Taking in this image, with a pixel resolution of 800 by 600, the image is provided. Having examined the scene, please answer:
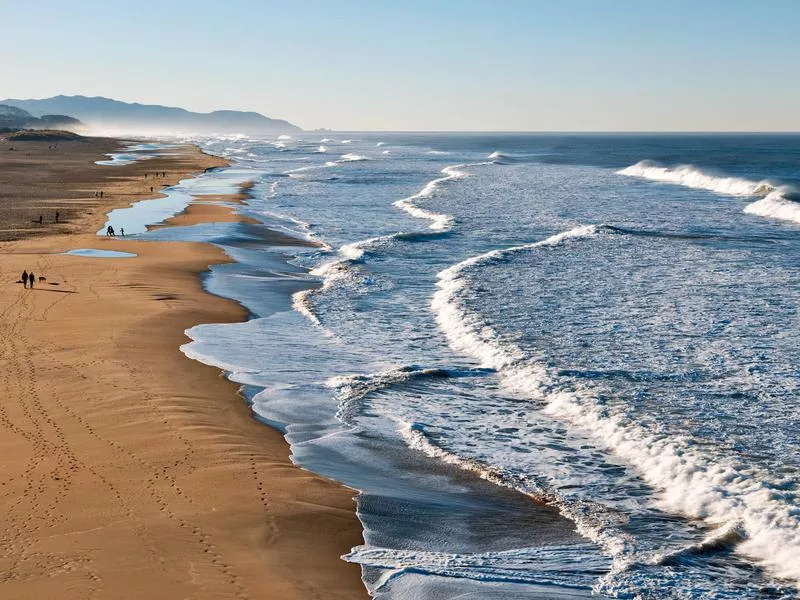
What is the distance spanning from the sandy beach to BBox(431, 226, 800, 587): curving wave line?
3.54 meters

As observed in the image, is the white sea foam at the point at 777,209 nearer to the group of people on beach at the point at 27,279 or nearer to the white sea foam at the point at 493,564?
the group of people on beach at the point at 27,279

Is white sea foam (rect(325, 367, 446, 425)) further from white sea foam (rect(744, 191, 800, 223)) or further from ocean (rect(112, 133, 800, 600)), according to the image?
white sea foam (rect(744, 191, 800, 223))

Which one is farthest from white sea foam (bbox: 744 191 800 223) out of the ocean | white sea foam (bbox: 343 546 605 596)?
white sea foam (bbox: 343 546 605 596)

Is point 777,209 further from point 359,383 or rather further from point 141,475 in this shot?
point 141,475

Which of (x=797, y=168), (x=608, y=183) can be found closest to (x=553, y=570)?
(x=608, y=183)

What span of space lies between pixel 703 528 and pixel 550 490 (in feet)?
6.28

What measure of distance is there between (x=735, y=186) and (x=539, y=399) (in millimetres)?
58501

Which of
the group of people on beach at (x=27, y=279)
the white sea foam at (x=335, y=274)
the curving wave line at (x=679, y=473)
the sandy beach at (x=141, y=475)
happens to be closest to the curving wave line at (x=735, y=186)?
the white sea foam at (x=335, y=274)

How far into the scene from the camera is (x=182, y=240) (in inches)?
1342

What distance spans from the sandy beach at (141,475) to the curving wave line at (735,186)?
37421 millimetres

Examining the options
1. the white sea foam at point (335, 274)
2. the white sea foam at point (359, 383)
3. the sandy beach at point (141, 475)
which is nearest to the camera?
the sandy beach at point (141, 475)

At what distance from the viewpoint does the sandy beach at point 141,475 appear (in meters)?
8.30

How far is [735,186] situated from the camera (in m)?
67.7

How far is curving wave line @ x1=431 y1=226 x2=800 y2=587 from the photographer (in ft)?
32.0
